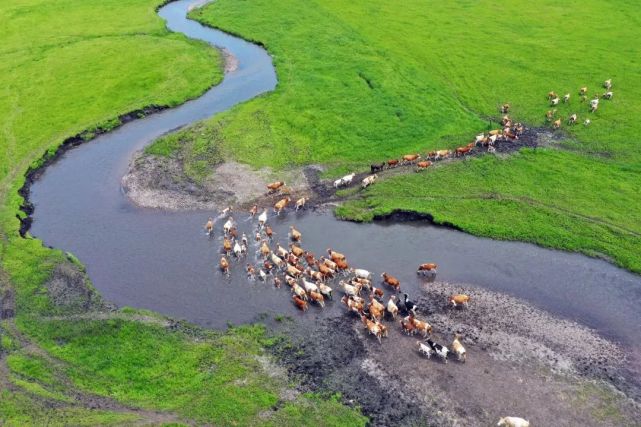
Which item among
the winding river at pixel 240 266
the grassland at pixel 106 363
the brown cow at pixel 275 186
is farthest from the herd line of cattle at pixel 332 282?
the grassland at pixel 106 363

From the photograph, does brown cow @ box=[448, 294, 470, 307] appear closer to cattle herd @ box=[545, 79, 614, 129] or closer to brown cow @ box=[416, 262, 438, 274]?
brown cow @ box=[416, 262, 438, 274]

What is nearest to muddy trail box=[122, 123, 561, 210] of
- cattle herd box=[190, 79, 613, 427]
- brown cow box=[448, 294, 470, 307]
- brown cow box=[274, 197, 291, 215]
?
brown cow box=[274, 197, 291, 215]

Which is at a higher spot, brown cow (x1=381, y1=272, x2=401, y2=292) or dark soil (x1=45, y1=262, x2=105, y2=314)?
brown cow (x1=381, y1=272, x2=401, y2=292)

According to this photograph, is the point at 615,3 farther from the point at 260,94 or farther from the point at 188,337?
the point at 188,337

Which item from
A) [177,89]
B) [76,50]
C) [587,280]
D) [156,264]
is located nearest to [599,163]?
[587,280]

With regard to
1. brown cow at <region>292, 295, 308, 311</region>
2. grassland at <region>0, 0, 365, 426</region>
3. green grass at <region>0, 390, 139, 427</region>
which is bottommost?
green grass at <region>0, 390, 139, 427</region>

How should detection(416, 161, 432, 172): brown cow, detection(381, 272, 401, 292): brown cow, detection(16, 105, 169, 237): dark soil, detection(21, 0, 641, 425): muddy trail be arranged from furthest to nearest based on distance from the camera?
1. detection(416, 161, 432, 172): brown cow
2. detection(16, 105, 169, 237): dark soil
3. detection(381, 272, 401, 292): brown cow
4. detection(21, 0, 641, 425): muddy trail

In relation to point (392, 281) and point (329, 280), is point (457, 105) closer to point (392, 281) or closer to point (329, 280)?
point (392, 281)

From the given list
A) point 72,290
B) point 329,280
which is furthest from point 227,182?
point 72,290
